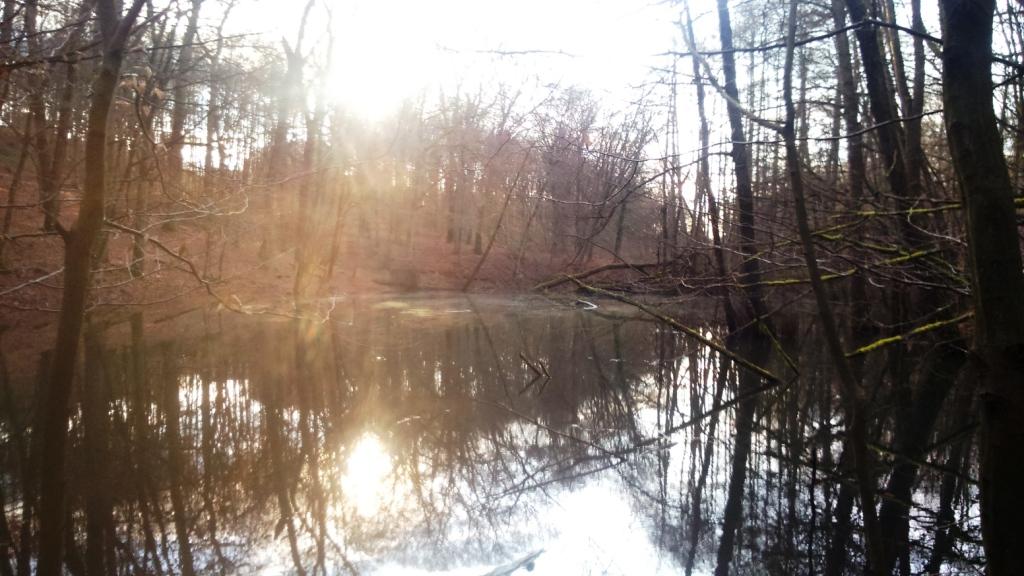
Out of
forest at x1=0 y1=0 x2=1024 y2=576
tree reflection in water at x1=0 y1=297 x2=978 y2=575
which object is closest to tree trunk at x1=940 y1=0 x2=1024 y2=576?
forest at x1=0 y1=0 x2=1024 y2=576

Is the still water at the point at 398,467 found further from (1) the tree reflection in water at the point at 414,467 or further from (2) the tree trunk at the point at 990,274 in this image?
(2) the tree trunk at the point at 990,274

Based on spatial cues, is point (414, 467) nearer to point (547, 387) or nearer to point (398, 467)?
point (398, 467)

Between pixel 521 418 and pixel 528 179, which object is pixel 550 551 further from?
pixel 528 179

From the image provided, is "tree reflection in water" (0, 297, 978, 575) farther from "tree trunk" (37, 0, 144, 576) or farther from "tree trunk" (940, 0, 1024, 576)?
"tree trunk" (940, 0, 1024, 576)

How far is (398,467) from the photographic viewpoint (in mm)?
5223

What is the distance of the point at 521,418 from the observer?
6.89 m

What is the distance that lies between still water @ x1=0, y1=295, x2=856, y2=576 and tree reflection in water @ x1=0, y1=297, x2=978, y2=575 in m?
0.02

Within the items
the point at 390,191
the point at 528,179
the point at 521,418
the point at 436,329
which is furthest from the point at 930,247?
the point at 390,191

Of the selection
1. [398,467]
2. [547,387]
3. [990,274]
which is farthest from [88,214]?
[547,387]

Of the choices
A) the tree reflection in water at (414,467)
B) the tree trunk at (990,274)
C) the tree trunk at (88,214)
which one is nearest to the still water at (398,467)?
the tree reflection in water at (414,467)

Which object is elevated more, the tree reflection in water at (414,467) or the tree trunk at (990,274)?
the tree trunk at (990,274)

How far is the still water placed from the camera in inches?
150

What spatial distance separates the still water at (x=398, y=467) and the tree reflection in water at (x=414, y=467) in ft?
0.07

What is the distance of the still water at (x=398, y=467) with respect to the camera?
3.81 metres
